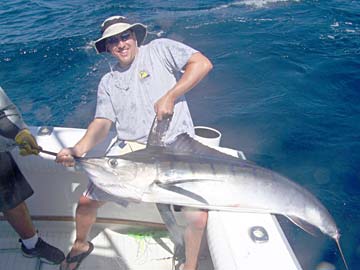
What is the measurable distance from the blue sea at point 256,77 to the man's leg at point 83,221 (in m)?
2.06

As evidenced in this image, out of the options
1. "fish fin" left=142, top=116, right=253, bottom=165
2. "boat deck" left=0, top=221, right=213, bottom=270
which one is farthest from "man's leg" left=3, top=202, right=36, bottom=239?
"fish fin" left=142, top=116, right=253, bottom=165

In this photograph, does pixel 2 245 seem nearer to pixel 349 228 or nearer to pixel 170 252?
pixel 170 252

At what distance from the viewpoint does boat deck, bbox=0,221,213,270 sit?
2.90m

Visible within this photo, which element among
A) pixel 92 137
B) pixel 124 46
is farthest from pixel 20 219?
pixel 124 46

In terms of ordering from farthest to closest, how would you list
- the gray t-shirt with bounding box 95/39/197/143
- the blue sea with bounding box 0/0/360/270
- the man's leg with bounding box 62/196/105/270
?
the blue sea with bounding box 0/0/360/270 < the gray t-shirt with bounding box 95/39/197/143 < the man's leg with bounding box 62/196/105/270

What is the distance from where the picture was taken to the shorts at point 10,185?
2566mm

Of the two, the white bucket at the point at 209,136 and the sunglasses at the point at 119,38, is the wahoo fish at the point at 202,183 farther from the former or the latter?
the sunglasses at the point at 119,38

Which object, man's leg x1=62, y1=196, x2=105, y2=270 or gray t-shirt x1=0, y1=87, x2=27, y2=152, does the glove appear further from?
man's leg x1=62, y1=196, x2=105, y2=270

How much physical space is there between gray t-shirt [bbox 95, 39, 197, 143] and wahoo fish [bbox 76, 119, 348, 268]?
19.8 inches

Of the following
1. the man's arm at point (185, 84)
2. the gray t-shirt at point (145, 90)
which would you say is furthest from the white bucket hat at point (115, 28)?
the man's arm at point (185, 84)

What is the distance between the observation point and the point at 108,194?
8.34ft

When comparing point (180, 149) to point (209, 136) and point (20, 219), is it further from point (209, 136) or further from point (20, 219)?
point (20, 219)

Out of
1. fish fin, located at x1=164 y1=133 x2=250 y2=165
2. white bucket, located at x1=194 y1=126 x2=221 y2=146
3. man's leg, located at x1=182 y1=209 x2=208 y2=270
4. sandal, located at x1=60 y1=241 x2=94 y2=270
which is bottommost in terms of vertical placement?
sandal, located at x1=60 y1=241 x2=94 y2=270

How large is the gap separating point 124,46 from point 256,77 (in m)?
4.36
